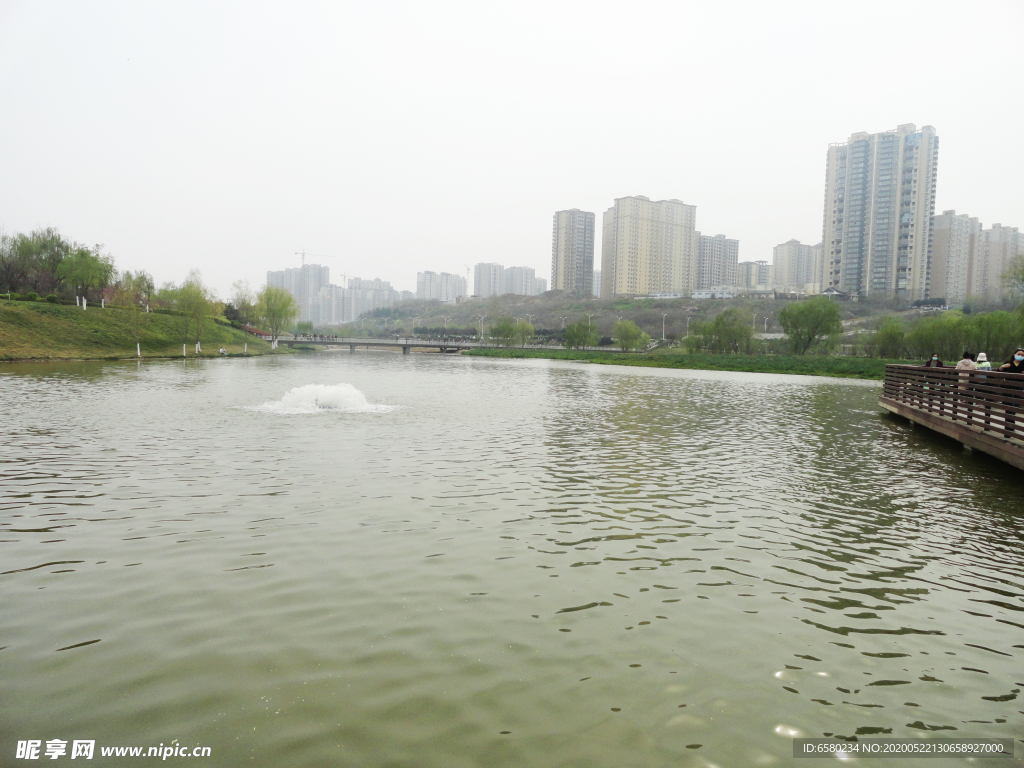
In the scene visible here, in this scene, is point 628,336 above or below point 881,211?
below

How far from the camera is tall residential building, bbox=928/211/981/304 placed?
169m

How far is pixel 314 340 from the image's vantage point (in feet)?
464

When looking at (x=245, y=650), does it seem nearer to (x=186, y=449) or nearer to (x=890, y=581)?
(x=890, y=581)

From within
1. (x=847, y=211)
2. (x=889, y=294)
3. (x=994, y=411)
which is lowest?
(x=994, y=411)

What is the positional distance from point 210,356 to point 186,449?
77.3 m

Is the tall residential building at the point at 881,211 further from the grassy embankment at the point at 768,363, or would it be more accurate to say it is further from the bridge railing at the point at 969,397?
the bridge railing at the point at 969,397

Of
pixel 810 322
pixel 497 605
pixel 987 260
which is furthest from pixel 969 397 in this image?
pixel 987 260

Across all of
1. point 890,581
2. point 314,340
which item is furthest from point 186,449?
point 314,340

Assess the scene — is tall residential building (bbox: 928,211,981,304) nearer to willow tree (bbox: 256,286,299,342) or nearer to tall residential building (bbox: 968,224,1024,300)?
tall residential building (bbox: 968,224,1024,300)

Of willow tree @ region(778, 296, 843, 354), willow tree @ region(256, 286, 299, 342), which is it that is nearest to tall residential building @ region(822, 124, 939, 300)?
willow tree @ region(778, 296, 843, 354)

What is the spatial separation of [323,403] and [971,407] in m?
21.1

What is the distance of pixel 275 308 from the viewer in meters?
112

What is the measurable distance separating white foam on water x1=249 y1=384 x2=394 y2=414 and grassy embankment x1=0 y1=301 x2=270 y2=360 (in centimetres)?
4929

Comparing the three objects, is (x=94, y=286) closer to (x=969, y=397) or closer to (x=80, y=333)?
(x=80, y=333)
